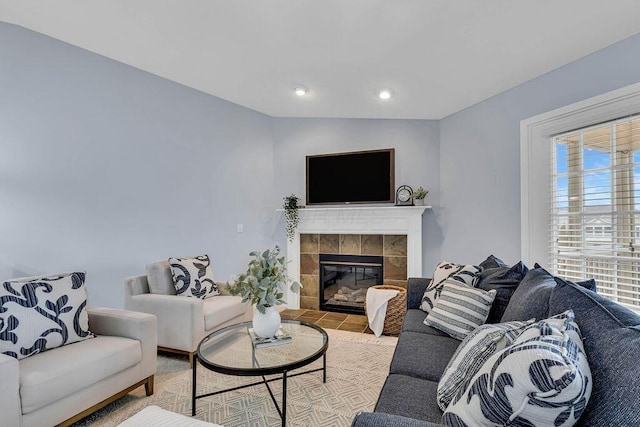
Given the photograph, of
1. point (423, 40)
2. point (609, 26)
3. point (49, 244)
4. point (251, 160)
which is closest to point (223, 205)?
point (251, 160)

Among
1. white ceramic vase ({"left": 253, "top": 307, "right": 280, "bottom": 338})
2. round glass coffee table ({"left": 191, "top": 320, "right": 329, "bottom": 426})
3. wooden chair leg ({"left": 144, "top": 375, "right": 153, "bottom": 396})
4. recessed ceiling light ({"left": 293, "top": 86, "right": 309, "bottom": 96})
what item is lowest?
wooden chair leg ({"left": 144, "top": 375, "right": 153, "bottom": 396})

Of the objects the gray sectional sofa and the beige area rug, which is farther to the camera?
the beige area rug

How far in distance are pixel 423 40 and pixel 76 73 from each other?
2916 mm

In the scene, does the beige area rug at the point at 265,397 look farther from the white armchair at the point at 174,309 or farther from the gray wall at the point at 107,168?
the gray wall at the point at 107,168

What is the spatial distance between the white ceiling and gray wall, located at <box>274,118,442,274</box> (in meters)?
0.70

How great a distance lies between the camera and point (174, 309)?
276 centimetres

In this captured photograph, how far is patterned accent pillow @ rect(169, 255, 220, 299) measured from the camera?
3.05 meters

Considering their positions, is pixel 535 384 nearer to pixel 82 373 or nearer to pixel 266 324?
pixel 266 324

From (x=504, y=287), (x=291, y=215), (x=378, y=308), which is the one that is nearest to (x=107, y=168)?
(x=291, y=215)

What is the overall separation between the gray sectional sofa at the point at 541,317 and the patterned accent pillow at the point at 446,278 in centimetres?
7

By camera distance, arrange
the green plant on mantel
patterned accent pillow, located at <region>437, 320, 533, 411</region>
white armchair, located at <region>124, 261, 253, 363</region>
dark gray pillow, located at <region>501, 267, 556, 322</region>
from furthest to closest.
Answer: the green plant on mantel, white armchair, located at <region>124, 261, 253, 363</region>, dark gray pillow, located at <region>501, 267, 556, 322</region>, patterned accent pillow, located at <region>437, 320, 533, 411</region>

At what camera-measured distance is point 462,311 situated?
2057 millimetres

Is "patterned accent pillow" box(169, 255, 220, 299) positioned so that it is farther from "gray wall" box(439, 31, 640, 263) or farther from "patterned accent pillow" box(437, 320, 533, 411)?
"gray wall" box(439, 31, 640, 263)

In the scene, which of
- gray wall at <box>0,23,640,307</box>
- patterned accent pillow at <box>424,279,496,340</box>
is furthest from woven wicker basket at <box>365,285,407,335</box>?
patterned accent pillow at <box>424,279,496,340</box>
